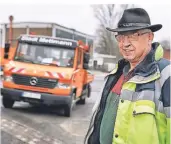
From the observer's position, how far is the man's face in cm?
265

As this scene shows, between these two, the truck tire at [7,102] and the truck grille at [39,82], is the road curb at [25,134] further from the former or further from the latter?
the truck tire at [7,102]

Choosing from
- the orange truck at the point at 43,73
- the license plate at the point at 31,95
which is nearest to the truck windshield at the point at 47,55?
the orange truck at the point at 43,73

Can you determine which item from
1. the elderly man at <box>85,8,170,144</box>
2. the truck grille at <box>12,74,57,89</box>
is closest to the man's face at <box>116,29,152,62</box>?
the elderly man at <box>85,8,170,144</box>

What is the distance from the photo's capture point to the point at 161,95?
7.90 feet

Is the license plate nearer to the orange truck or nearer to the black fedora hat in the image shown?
the orange truck

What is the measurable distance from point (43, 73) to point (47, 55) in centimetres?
78

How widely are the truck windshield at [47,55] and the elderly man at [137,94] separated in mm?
7857

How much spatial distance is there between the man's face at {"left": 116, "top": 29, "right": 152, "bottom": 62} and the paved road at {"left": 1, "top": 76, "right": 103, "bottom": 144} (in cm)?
482

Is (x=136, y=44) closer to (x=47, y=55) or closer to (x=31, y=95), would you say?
(x=31, y=95)

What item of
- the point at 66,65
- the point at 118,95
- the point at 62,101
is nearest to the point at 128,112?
the point at 118,95

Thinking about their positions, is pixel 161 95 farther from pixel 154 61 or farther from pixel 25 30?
pixel 25 30

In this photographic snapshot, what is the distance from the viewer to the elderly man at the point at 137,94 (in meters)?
2.39

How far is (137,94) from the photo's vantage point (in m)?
2.49

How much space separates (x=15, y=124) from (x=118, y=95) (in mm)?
6284
